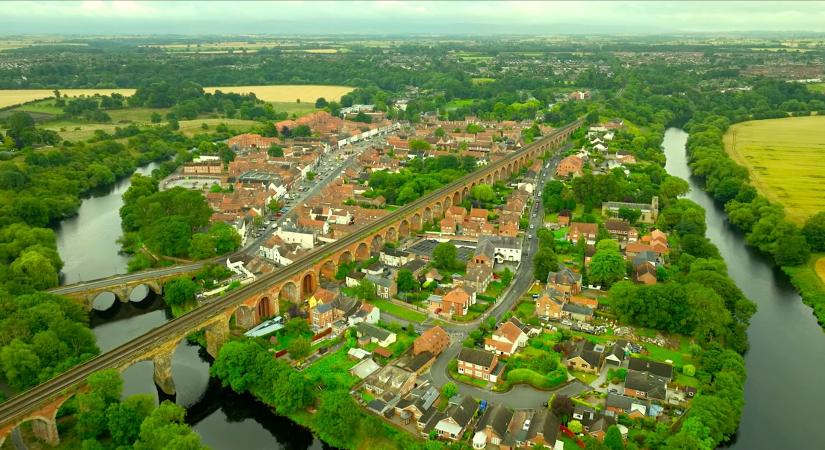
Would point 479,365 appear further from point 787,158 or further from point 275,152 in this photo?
point 787,158

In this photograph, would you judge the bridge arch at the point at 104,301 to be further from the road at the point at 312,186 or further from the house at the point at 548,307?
the house at the point at 548,307

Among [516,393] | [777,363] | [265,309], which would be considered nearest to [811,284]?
[777,363]

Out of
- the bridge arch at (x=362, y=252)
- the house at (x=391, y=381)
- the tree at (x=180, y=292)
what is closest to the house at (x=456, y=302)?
the house at (x=391, y=381)

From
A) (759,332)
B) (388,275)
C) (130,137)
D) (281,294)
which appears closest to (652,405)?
(759,332)

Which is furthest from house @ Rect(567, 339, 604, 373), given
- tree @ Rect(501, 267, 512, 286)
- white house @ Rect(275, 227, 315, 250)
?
white house @ Rect(275, 227, 315, 250)

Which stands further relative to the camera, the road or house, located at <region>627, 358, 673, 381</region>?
the road

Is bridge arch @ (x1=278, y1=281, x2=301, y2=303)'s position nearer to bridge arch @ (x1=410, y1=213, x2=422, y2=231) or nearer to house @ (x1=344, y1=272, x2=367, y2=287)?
house @ (x1=344, y1=272, x2=367, y2=287)
